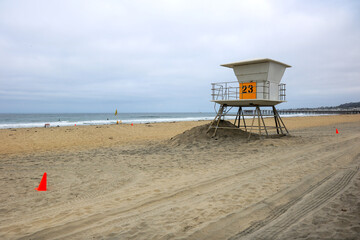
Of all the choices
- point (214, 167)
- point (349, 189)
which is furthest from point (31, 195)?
point (349, 189)

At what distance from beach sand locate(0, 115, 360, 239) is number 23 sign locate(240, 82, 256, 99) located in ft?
19.4

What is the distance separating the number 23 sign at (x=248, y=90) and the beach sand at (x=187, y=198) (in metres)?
5.90

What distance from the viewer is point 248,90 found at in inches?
626

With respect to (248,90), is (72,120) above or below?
below

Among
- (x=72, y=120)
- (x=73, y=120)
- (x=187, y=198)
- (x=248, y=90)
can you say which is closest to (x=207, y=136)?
(x=248, y=90)

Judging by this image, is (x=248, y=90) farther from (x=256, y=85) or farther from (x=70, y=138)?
(x=70, y=138)

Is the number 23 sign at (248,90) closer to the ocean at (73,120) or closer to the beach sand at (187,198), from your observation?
the beach sand at (187,198)

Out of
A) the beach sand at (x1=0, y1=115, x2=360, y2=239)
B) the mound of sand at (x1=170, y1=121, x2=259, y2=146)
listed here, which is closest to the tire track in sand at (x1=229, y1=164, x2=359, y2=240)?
the beach sand at (x1=0, y1=115, x2=360, y2=239)

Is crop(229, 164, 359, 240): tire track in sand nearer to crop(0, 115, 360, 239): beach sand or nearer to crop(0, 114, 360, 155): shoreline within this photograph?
crop(0, 115, 360, 239): beach sand

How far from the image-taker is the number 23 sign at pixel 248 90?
15.7m

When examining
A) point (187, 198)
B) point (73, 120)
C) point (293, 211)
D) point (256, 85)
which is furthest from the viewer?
point (73, 120)

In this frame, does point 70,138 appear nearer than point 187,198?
No

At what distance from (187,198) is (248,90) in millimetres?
11621

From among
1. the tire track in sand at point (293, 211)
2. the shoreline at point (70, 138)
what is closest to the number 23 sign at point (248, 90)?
the shoreline at point (70, 138)
